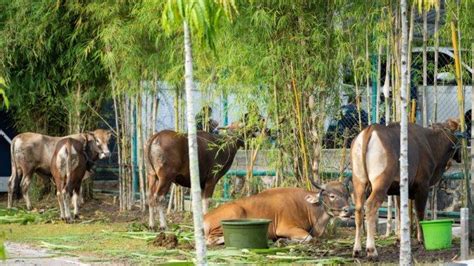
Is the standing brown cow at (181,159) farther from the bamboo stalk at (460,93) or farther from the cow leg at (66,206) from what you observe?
the bamboo stalk at (460,93)

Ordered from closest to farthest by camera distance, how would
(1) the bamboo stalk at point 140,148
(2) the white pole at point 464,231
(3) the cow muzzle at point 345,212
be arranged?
1. (2) the white pole at point 464,231
2. (3) the cow muzzle at point 345,212
3. (1) the bamboo stalk at point 140,148

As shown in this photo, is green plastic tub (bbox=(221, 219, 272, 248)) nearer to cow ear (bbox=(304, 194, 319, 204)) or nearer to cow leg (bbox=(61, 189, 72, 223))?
cow ear (bbox=(304, 194, 319, 204))

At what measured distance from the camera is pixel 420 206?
451 inches

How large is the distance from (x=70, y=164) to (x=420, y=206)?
22.3ft

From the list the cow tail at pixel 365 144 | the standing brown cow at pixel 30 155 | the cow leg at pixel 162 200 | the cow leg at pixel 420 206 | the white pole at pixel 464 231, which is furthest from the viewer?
the standing brown cow at pixel 30 155

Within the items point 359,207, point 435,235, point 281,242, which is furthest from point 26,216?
point 435,235

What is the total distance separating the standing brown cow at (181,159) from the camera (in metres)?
14.1

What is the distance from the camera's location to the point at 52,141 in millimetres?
17922

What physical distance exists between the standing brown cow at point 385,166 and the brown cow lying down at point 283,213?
3.51 ft

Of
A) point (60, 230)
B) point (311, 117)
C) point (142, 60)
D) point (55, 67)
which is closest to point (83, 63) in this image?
point (55, 67)

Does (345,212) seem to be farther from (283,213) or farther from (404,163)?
(404,163)

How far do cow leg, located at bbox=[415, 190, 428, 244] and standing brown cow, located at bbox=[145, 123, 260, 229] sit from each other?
2.90 meters

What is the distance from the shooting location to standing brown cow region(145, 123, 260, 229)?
14062mm

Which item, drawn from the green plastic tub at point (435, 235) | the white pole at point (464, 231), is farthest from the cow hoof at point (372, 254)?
the white pole at point (464, 231)
